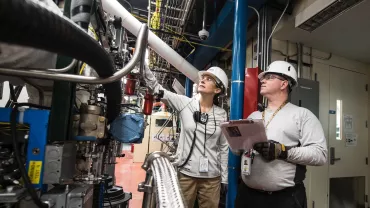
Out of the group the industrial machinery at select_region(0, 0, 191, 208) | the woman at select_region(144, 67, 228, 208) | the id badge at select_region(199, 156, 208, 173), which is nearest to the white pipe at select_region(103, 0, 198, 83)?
the woman at select_region(144, 67, 228, 208)


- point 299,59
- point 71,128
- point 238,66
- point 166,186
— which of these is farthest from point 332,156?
point 71,128

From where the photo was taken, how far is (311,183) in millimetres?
2465

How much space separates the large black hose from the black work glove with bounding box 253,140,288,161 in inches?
41.6

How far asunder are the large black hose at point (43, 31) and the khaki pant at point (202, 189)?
146cm

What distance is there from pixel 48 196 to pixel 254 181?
118cm


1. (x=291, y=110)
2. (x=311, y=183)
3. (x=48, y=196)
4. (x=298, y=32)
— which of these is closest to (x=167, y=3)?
(x=298, y=32)

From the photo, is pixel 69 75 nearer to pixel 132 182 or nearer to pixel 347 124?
pixel 347 124

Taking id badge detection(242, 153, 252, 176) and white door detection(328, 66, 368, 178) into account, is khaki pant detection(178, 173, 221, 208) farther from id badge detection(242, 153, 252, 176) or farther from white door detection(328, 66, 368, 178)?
white door detection(328, 66, 368, 178)

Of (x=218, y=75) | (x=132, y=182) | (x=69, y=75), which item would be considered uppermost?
(x=218, y=75)

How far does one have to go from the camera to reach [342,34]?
225 centimetres

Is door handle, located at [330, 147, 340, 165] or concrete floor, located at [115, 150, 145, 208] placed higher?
door handle, located at [330, 147, 340, 165]

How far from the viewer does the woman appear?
1.78 metres

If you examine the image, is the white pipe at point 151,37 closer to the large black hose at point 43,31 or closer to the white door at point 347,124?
the large black hose at point 43,31

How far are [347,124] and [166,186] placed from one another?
10.4 ft
